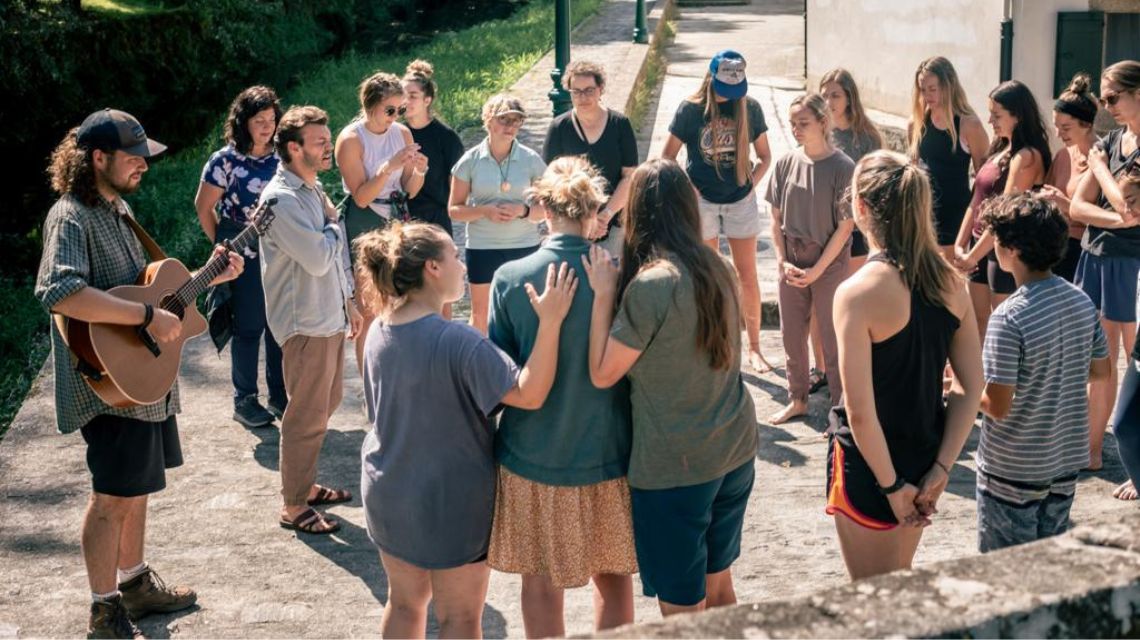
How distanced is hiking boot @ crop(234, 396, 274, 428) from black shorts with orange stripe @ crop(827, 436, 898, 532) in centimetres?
393

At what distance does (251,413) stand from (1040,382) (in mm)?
4314

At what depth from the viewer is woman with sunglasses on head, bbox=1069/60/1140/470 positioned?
252 inches

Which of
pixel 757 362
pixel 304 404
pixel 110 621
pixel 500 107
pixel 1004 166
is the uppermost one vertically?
pixel 500 107

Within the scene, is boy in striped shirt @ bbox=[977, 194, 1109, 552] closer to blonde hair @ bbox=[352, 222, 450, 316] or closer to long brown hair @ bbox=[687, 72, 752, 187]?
blonde hair @ bbox=[352, 222, 450, 316]

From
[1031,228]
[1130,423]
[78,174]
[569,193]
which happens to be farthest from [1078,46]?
[78,174]

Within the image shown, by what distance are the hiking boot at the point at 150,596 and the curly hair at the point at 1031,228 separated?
329 cm

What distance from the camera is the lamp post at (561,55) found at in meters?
10.5

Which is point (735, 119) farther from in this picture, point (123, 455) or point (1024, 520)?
point (123, 455)

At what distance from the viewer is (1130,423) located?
4.95m

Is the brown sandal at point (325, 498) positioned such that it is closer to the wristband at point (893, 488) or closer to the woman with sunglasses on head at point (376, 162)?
the woman with sunglasses on head at point (376, 162)

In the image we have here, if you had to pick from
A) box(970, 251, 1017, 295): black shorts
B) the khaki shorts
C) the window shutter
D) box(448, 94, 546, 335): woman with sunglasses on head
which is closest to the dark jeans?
box(448, 94, 546, 335): woman with sunglasses on head

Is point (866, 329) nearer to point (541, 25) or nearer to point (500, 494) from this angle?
point (500, 494)

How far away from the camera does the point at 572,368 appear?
424 centimetres

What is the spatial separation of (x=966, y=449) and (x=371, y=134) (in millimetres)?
3406
